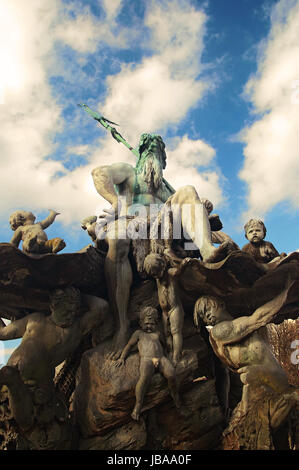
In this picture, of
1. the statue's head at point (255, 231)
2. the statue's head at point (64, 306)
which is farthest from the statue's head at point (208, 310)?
the statue's head at point (64, 306)

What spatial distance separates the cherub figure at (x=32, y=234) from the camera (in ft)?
13.5

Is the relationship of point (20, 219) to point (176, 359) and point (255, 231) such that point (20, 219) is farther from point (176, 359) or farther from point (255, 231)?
point (255, 231)

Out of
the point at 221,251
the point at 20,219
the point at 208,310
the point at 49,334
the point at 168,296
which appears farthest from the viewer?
the point at 20,219

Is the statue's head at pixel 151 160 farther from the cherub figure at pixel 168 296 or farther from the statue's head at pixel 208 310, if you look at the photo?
the statue's head at pixel 208 310

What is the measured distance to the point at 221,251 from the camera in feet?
13.3

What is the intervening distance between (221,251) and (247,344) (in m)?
0.98

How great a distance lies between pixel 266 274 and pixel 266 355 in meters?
0.81

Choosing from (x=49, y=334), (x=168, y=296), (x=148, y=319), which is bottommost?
(x=49, y=334)

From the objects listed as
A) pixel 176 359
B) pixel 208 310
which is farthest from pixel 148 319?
pixel 208 310

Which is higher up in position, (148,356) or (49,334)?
(49,334)

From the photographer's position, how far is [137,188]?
541 cm

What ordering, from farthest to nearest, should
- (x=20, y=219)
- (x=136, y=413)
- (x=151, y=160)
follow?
1. (x=151, y=160)
2. (x=20, y=219)
3. (x=136, y=413)

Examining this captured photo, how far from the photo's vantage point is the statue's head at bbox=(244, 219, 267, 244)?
4.51m
